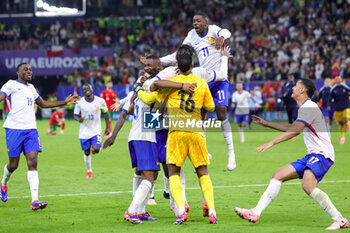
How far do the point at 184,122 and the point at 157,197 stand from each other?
13.0ft

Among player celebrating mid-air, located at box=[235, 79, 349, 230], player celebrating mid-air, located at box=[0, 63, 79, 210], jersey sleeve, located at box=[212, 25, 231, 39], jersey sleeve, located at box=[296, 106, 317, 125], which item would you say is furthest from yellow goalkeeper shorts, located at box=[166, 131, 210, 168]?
player celebrating mid-air, located at box=[0, 63, 79, 210]

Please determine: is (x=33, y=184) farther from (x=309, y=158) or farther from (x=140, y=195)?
(x=309, y=158)

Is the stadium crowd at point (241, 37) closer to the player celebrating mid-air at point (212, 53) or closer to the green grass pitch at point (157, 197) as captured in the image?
the green grass pitch at point (157, 197)

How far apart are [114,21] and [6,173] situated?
119ft

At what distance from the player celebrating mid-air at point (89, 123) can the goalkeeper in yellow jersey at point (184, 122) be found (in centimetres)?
711

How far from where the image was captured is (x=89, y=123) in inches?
617

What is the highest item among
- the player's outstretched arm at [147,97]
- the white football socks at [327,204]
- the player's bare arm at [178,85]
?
the player's bare arm at [178,85]

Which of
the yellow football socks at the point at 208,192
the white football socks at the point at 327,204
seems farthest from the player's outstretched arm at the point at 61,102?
the white football socks at the point at 327,204

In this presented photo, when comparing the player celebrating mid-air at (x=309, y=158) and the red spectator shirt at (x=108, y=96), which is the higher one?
the player celebrating mid-air at (x=309, y=158)

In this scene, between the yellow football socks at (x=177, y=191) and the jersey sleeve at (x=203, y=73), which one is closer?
the yellow football socks at (x=177, y=191)

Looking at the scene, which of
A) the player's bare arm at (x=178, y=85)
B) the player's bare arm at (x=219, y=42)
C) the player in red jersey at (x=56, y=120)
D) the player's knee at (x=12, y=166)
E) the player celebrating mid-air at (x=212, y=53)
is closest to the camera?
the player's bare arm at (x=178, y=85)

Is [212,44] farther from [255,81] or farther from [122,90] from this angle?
[122,90]

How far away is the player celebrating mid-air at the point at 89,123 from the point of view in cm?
1539

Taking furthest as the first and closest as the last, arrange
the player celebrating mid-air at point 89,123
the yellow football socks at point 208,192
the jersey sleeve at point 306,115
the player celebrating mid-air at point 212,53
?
1. the player celebrating mid-air at point 89,123
2. the player celebrating mid-air at point 212,53
3. the yellow football socks at point 208,192
4. the jersey sleeve at point 306,115
